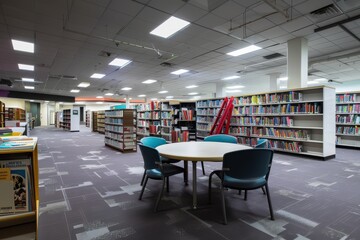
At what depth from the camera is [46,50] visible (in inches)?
251

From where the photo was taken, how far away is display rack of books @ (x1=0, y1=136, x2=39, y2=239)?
1.15m

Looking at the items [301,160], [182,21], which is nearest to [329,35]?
[301,160]

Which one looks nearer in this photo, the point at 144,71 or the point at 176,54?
the point at 176,54

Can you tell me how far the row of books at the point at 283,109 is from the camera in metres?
5.57

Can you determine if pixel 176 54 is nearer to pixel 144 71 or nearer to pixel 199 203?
pixel 144 71

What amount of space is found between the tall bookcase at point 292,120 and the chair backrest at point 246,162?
14.1 ft

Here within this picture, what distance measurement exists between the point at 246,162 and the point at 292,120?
4.78 meters

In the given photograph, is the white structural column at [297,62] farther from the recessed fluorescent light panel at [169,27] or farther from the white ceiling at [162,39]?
the recessed fluorescent light panel at [169,27]

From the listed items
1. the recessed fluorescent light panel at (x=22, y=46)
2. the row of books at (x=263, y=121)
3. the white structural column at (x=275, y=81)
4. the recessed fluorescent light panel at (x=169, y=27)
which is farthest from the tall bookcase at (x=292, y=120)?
the recessed fluorescent light panel at (x=22, y=46)

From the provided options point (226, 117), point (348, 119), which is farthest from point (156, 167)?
point (348, 119)

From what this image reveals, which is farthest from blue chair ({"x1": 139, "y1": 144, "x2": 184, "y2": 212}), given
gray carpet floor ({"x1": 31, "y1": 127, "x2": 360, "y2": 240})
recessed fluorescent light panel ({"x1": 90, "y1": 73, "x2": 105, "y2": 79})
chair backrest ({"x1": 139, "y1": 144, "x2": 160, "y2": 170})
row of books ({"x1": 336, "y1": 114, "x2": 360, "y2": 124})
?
recessed fluorescent light panel ({"x1": 90, "y1": 73, "x2": 105, "y2": 79})

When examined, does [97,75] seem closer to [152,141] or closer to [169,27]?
[169,27]

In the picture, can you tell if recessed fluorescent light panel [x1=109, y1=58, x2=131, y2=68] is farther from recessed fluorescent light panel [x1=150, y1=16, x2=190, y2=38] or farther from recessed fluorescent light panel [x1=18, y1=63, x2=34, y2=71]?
recessed fluorescent light panel [x1=18, y1=63, x2=34, y2=71]

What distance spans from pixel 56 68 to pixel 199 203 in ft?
28.1
